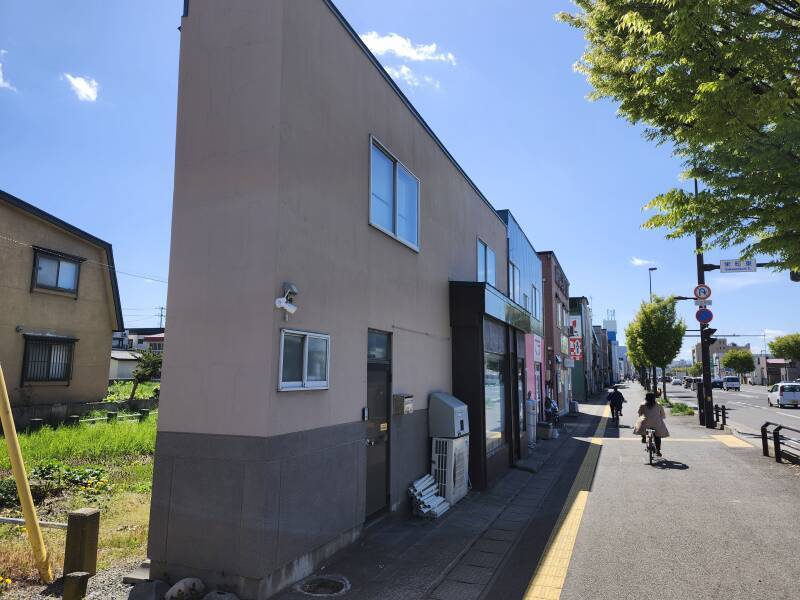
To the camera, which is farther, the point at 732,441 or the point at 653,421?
the point at 732,441

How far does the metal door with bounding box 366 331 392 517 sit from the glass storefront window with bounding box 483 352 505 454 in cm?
322

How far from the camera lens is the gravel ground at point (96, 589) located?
4.69 meters

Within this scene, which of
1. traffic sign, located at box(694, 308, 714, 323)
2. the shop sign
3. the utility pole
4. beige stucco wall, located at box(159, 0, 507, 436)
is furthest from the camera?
the shop sign

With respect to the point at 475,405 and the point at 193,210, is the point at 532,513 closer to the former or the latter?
the point at 475,405

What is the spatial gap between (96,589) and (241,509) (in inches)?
63.8

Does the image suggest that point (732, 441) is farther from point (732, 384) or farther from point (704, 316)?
point (732, 384)

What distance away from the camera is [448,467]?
8.44m

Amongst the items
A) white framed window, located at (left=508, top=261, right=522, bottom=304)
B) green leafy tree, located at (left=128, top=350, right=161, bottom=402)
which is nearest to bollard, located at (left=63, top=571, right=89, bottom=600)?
white framed window, located at (left=508, top=261, right=522, bottom=304)

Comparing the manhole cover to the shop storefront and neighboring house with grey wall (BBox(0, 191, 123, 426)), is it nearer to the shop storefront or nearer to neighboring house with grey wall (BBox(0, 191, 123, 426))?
the shop storefront

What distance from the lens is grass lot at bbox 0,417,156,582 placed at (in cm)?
578

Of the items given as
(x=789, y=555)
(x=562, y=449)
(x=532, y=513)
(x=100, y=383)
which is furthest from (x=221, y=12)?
(x=100, y=383)

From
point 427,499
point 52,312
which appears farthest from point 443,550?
point 52,312

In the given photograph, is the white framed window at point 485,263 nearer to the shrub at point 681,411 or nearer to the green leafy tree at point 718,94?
the green leafy tree at point 718,94

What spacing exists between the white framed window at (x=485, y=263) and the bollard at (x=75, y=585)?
Result: 9876 millimetres
